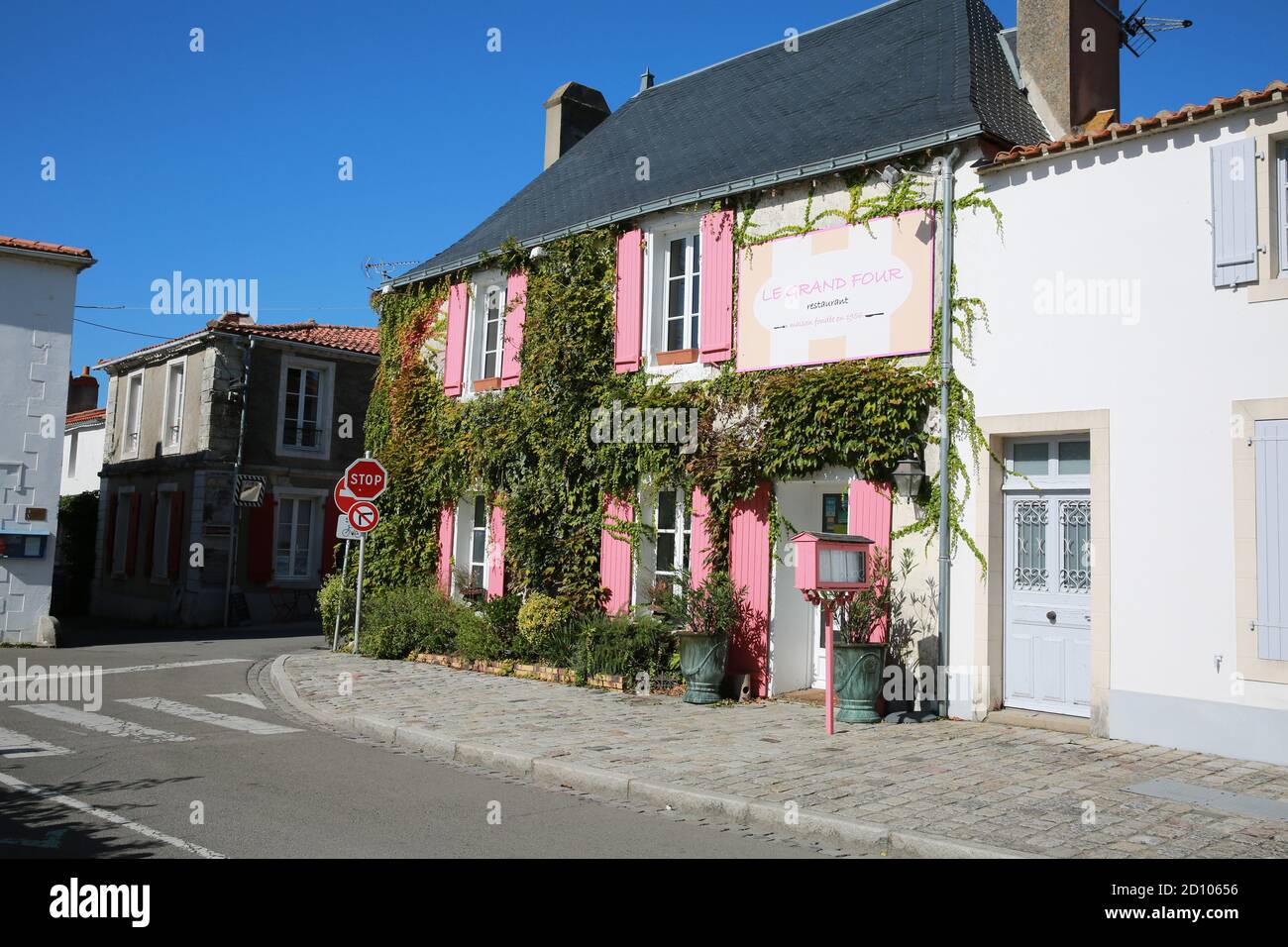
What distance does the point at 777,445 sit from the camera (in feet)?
36.8

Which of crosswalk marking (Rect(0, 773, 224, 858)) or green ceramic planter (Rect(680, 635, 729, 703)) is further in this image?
green ceramic planter (Rect(680, 635, 729, 703))

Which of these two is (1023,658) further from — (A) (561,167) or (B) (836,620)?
(A) (561,167)

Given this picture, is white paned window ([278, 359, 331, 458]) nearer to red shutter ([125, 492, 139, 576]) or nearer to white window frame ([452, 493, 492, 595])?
red shutter ([125, 492, 139, 576])

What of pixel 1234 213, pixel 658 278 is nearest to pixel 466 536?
pixel 658 278

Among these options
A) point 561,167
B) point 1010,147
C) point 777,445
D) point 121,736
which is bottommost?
point 121,736

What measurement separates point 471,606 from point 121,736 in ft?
20.4

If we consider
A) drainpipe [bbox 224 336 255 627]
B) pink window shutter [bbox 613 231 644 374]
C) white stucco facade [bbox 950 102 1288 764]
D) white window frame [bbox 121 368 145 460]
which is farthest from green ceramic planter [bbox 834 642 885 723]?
white window frame [bbox 121 368 145 460]

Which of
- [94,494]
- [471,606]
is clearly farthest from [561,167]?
[94,494]

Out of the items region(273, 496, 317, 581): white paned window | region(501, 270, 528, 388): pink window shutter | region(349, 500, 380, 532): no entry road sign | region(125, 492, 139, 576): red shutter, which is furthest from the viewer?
region(125, 492, 139, 576): red shutter

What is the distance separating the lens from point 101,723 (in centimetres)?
942

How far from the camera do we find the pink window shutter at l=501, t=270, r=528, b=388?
1474cm

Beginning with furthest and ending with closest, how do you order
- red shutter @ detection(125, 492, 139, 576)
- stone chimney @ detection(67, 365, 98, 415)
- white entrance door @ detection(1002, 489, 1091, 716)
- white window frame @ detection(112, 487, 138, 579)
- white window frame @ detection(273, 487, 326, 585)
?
1. stone chimney @ detection(67, 365, 98, 415)
2. white window frame @ detection(112, 487, 138, 579)
3. red shutter @ detection(125, 492, 139, 576)
4. white window frame @ detection(273, 487, 326, 585)
5. white entrance door @ detection(1002, 489, 1091, 716)

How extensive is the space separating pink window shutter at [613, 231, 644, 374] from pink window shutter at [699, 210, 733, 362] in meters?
1.04

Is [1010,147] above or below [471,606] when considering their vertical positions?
above
